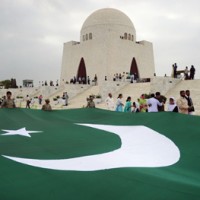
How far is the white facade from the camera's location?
34.0 metres

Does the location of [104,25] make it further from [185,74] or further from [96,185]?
[96,185]

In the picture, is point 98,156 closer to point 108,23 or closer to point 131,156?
point 131,156

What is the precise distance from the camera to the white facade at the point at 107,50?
3397 centimetres

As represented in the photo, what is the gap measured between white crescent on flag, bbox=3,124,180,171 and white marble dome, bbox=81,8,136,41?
30444 mm

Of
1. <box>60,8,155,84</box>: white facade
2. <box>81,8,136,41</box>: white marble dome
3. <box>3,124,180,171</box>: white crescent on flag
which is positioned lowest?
<box>3,124,180,171</box>: white crescent on flag

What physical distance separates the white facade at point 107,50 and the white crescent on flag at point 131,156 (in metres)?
28.6

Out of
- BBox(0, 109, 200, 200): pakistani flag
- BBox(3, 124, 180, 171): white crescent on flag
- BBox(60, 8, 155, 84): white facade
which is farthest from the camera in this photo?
BBox(60, 8, 155, 84): white facade

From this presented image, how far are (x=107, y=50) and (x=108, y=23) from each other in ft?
12.1

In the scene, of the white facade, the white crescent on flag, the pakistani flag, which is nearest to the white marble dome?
the white facade

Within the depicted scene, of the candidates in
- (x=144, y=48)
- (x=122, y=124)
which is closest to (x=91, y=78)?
(x=144, y=48)

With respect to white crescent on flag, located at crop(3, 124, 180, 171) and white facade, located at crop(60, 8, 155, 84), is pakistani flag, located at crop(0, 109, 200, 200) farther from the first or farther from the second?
white facade, located at crop(60, 8, 155, 84)

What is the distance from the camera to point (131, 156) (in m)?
3.70

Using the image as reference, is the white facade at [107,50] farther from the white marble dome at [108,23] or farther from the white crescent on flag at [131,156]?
the white crescent on flag at [131,156]

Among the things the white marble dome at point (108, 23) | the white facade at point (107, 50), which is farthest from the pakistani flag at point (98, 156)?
the white marble dome at point (108, 23)
